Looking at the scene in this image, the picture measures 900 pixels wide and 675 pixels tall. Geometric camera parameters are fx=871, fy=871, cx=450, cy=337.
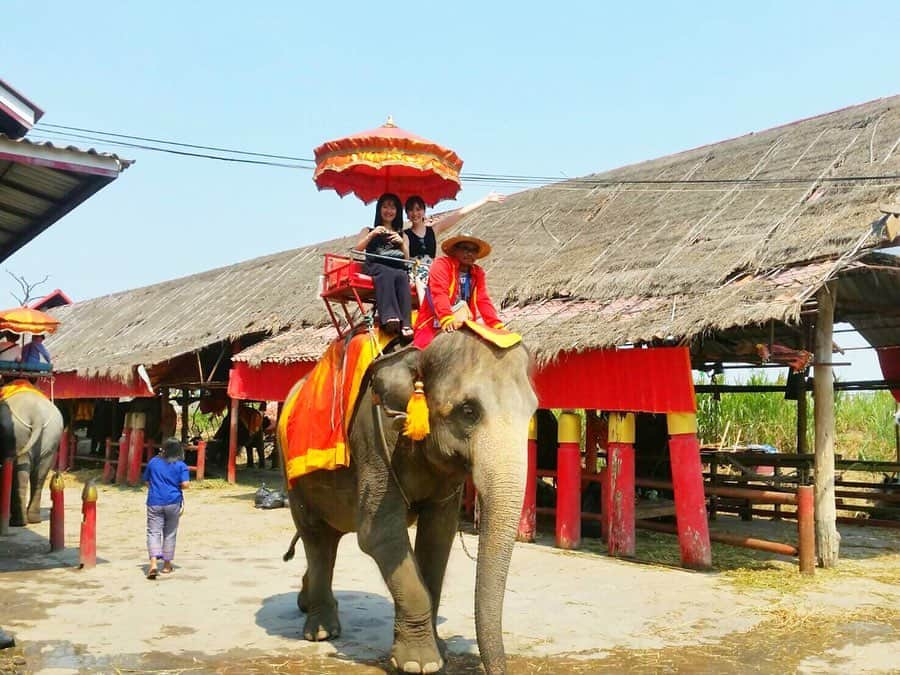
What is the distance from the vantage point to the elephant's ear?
4770 millimetres

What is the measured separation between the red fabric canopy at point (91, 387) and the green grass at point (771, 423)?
1235cm

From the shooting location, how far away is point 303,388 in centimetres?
635

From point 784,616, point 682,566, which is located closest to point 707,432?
point 682,566

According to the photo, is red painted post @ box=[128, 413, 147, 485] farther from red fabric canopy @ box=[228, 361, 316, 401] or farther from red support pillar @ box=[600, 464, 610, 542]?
red support pillar @ box=[600, 464, 610, 542]

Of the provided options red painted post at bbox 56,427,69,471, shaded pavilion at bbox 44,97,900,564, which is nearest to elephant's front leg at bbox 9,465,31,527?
shaded pavilion at bbox 44,97,900,564

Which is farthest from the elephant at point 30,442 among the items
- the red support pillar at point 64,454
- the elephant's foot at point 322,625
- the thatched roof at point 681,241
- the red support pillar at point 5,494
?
the red support pillar at point 64,454

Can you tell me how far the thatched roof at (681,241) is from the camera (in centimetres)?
894

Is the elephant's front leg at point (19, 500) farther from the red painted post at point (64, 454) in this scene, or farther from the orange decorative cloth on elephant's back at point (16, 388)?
the red painted post at point (64, 454)

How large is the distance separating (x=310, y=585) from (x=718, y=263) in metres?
6.21

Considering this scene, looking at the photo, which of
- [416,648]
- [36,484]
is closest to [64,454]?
[36,484]

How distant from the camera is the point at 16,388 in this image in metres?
11.2

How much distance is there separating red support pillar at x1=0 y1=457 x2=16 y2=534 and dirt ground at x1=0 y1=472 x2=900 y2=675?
0.20 m

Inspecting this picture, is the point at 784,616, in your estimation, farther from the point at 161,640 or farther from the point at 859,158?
the point at 859,158

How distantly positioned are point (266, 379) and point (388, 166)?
959 cm
